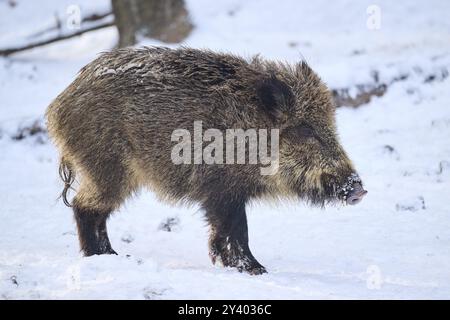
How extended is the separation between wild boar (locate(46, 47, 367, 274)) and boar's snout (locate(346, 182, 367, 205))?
0.06ft

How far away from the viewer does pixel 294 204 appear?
6.28 meters

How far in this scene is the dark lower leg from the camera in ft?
20.2

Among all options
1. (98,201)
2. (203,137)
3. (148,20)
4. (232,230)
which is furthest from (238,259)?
(148,20)

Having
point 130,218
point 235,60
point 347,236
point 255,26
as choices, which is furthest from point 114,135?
point 255,26

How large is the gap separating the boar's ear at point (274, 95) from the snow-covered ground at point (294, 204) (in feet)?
3.91

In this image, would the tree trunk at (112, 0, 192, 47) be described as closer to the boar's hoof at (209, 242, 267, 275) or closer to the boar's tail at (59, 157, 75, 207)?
the boar's tail at (59, 157, 75, 207)

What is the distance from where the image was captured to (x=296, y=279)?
528cm

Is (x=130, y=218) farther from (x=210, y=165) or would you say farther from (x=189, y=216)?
(x=210, y=165)

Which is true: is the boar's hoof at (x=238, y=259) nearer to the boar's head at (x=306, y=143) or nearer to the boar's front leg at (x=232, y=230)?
the boar's front leg at (x=232, y=230)

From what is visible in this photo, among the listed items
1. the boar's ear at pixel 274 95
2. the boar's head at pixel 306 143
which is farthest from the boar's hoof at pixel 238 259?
the boar's ear at pixel 274 95

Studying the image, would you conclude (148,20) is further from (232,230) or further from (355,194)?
(355,194)

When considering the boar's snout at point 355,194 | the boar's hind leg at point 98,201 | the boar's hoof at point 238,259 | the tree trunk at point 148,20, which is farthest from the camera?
the tree trunk at point 148,20

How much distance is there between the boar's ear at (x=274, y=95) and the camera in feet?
19.0
